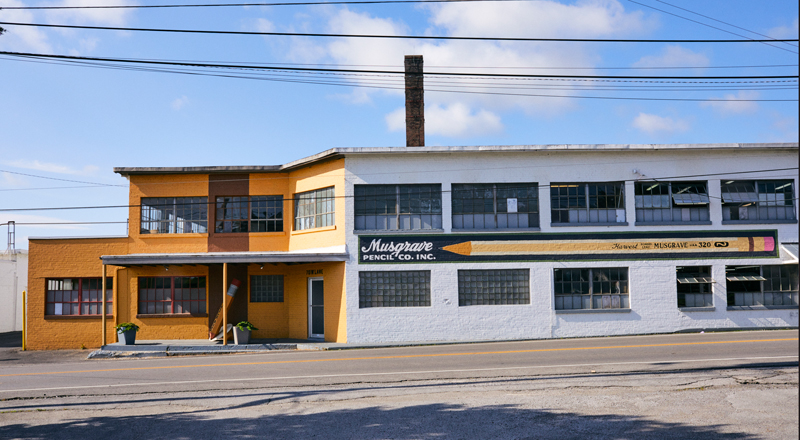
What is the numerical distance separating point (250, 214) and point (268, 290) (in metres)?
3.38

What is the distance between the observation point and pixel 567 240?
22.1 m

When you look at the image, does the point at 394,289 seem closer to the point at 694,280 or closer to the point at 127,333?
the point at 127,333

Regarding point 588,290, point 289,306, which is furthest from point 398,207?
point 588,290

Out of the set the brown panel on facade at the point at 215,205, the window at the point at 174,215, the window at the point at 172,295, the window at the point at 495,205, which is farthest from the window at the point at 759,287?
the window at the point at 174,215

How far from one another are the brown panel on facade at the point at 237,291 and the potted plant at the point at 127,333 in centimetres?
301

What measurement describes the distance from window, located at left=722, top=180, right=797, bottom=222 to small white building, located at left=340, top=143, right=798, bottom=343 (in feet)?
0.17

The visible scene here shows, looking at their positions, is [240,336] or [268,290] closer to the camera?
[240,336]

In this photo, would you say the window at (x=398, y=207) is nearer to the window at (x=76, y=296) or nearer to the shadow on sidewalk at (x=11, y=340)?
the window at (x=76, y=296)

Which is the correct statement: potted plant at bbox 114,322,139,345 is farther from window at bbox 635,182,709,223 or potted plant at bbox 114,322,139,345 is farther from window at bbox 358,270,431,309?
window at bbox 635,182,709,223

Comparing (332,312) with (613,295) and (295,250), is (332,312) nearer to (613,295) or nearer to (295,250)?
(295,250)

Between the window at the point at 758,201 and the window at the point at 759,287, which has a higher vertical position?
the window at the point at 758,201

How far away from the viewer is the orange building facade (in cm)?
2334

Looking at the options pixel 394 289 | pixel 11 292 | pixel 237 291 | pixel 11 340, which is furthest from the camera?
pixel 11 292

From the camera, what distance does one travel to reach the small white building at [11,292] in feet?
106
